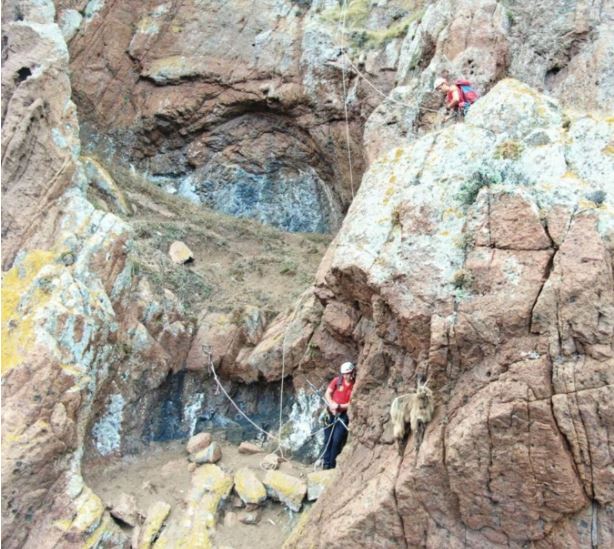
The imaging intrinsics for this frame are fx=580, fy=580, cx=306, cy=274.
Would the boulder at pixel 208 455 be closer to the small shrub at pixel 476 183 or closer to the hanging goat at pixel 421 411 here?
the hanging goat at pixel 421 411

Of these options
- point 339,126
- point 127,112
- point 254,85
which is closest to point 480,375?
point 339,126

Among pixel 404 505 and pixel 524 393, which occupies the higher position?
pixel 524 393

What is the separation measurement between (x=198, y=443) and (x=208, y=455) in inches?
17.3

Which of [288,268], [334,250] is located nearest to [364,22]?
[288,268]

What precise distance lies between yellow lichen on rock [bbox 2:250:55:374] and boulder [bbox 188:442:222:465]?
12.3ft

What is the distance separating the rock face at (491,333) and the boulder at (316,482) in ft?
4.06

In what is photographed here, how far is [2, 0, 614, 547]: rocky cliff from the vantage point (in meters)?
7.10

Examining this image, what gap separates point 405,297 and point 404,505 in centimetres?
278

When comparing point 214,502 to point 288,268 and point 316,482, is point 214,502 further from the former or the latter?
point 288,268

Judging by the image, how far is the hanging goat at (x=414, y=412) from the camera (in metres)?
7.78

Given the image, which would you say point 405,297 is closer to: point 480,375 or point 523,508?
point 480,375

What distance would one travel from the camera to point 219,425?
41.1 feet

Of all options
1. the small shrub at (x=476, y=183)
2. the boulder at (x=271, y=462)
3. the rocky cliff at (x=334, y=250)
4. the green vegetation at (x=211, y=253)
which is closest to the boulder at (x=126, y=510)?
the rocky cliff at (x=334, y=250)

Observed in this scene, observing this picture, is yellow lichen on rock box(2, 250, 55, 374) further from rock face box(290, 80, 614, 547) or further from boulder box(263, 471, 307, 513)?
rock face box(290, 80, 614, 547)
